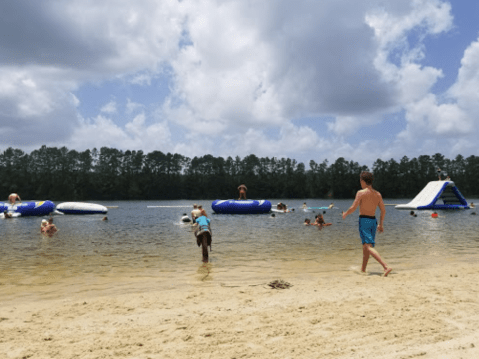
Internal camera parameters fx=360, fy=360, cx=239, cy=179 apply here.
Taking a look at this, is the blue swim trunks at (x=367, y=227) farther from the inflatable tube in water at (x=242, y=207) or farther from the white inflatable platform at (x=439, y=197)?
the white inflatable platform at (x=439, y=197)

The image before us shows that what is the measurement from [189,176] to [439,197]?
91.0m

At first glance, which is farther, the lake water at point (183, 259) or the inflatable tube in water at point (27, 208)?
the inflatable tube in water at point (27, 208)

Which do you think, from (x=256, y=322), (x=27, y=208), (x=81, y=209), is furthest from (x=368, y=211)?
(x=81, y=209)

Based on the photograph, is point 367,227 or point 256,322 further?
point 367,227

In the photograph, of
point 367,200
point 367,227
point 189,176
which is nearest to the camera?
point 367,200

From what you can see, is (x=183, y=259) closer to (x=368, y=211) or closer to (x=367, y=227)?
(x=367, y=227)

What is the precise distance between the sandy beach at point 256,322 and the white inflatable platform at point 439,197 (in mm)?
38488

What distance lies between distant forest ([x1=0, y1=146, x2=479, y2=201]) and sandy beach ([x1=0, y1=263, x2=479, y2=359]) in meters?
112

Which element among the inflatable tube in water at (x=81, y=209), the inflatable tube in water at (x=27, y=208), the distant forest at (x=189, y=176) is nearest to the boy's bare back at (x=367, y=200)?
the inflatable tube in water at (x=81, y=209)

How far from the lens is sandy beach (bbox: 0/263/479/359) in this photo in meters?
4.00

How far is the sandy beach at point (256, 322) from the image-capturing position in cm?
400

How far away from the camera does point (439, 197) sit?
4356 centimetres

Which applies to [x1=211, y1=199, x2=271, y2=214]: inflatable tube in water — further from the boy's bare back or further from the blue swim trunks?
the boy's bare back

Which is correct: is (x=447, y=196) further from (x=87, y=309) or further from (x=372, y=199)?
(x=87, y=309)
